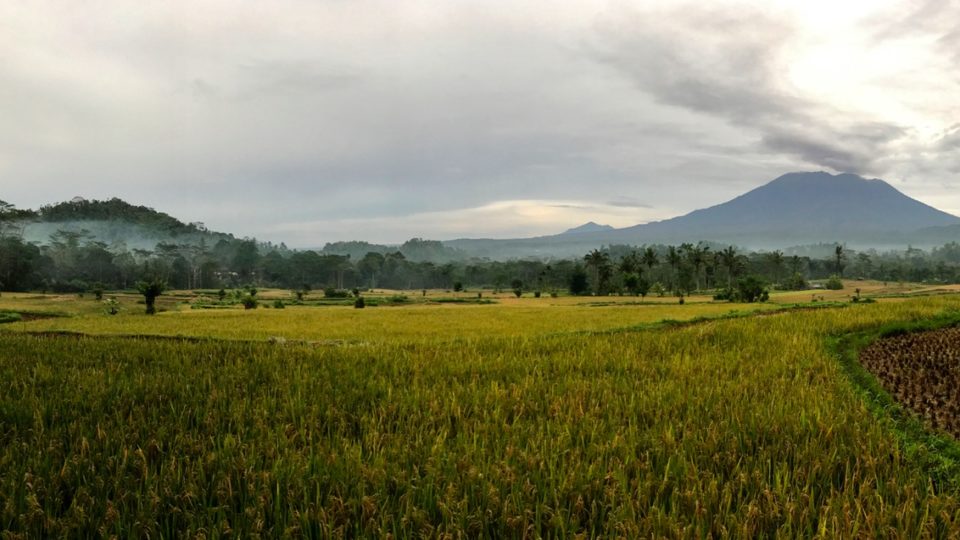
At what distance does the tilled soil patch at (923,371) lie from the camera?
6633mm

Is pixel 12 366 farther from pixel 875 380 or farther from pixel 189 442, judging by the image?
pixel 875 380

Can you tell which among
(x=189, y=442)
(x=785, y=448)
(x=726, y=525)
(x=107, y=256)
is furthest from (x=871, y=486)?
(x=107, y=256)

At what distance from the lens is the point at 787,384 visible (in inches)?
297

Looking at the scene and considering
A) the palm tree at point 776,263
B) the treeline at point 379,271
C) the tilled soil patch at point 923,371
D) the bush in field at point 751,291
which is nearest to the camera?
the tilled soil patch at point 923,371

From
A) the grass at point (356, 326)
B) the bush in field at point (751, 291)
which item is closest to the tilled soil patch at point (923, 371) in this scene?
the grass at point (356, 326)

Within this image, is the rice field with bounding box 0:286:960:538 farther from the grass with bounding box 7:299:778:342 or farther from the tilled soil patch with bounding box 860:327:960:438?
the grass with bounding box 7:299:778:342

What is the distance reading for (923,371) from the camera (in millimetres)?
8633

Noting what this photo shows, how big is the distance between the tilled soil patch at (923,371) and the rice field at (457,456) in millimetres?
711

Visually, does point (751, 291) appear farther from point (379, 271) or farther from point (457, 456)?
point (379, 271)

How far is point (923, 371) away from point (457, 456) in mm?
8673

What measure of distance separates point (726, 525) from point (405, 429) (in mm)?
3038

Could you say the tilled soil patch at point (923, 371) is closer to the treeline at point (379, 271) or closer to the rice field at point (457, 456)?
the rice field at point (457, 456)

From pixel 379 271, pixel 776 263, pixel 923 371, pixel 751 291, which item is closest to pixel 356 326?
pixel 923 371

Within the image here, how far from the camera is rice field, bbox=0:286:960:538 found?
3.35 meters
